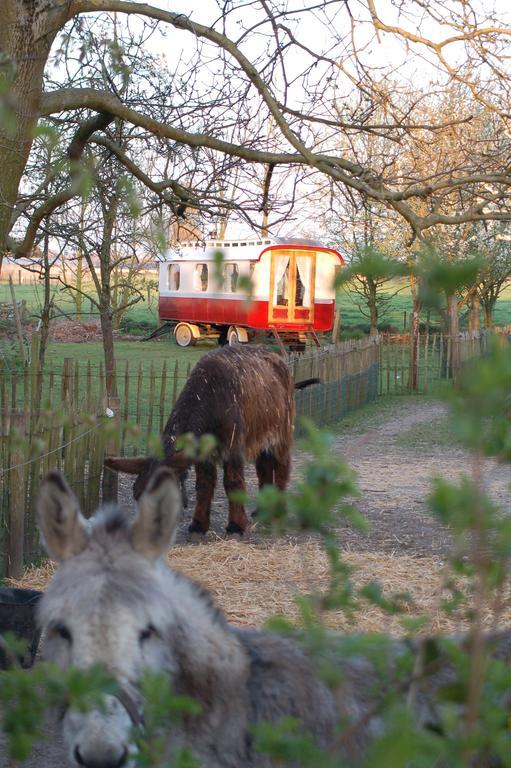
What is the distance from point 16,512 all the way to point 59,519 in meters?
4.14

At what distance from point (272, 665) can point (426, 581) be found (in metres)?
4.25

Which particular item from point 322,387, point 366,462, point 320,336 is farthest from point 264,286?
point 366,462

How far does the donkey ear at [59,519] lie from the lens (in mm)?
2283

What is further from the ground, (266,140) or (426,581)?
(266,140)

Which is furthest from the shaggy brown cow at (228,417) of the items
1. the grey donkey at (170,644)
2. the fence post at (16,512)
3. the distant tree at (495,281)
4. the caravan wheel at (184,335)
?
the caravan wheel at (184,335)

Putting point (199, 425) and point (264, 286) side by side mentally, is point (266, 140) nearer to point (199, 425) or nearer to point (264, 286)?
point (199, 425)

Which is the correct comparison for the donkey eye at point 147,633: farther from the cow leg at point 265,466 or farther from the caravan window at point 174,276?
the caravan window at point 174,276

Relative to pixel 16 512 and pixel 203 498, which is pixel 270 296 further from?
pixel 16 512

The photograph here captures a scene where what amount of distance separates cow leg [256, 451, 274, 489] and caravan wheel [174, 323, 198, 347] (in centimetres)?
2306

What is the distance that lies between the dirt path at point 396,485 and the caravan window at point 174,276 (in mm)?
17903

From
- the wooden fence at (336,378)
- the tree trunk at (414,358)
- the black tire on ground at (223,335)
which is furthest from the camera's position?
the black tire on ground at (223,335)

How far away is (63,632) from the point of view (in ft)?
6.79

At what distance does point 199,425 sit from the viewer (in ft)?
25.6

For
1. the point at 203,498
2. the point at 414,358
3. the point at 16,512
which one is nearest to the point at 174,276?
the point at 414,358
